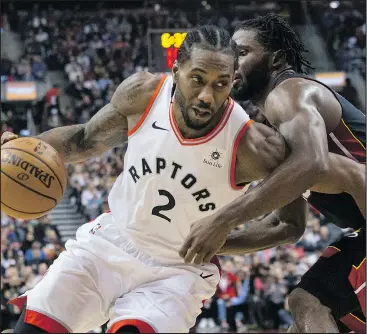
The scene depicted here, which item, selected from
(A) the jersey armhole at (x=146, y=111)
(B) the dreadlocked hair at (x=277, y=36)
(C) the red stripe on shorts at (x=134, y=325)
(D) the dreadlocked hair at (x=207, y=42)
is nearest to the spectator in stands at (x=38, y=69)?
(B) the dreadlocked hair at (x=277, y=36)

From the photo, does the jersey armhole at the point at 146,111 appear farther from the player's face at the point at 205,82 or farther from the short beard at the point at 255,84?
the short beard at the point at 255,84

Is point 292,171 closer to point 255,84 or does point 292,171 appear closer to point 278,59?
point 255,84

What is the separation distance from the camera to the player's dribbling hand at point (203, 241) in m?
2.69

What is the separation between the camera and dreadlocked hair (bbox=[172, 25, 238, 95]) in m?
3.05

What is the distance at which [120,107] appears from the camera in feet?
10.9

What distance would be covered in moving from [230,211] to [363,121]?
1099mm

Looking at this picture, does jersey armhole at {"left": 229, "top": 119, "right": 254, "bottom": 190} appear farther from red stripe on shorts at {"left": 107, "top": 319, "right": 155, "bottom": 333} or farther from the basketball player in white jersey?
red stripe on shorts at {"left": 107, "top": 319, "right": 155, "bottom": 333}

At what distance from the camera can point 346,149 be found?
11.1 feet

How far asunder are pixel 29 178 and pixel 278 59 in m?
1.62

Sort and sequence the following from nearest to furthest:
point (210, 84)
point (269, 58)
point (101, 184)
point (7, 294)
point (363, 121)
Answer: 1. point (210, 84)
2. point (363, 121)
3. point (269, 58)
4. point (7, 294)
5. point (101, 184)

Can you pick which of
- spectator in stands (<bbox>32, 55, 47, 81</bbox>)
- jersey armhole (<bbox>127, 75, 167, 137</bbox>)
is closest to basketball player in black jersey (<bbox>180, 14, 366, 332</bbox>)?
jersey armhole (<bbox>127, 75, 167, 137</bbox>)

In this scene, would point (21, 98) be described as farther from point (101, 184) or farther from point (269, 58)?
point (269, 58)

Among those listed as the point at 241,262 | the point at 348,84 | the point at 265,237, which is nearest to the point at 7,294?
the point at 241,262

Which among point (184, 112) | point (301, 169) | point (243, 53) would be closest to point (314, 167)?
point (301, 169)
